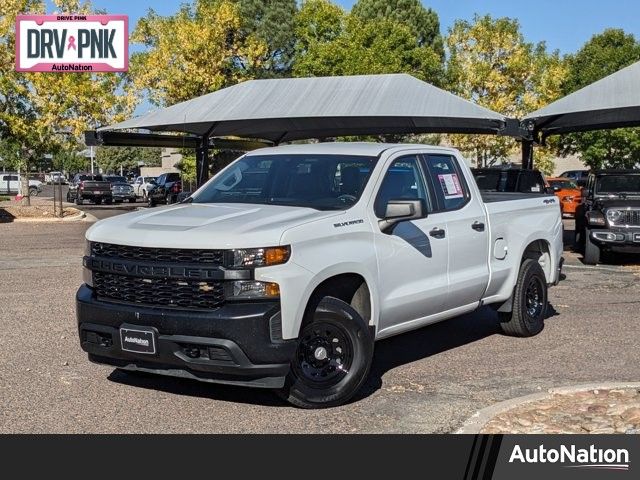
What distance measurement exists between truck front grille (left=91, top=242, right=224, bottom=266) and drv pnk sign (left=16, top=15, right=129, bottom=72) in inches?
1010

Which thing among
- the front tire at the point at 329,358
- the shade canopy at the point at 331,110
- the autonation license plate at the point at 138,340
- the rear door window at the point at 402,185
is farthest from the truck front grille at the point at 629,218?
the autonation license plate at the point at 138,340

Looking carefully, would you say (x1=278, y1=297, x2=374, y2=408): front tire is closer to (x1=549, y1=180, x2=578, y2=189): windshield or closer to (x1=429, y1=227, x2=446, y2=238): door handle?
(x1=429, y1=227, x2=446, y2=238): door handle

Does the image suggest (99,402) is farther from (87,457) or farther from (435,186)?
(435,186)

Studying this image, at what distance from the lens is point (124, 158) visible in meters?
115

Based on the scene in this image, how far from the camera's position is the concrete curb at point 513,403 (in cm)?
561

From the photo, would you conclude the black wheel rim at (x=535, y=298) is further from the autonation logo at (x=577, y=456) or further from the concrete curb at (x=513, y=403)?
the autonation logo at (x=577, y=456)

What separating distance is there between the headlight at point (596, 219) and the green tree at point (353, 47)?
28730 mm

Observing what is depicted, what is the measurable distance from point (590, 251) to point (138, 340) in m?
11.1

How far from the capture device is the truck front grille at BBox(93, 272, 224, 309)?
19.0 feet

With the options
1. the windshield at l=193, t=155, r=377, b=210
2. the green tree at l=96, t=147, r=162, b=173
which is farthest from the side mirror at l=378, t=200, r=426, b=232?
the green tree at l=96, t=147, r=162, b=173

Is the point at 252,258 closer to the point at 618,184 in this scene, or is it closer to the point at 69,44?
the point at 618,184

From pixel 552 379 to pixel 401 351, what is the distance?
63.5 inches

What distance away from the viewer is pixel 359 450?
204 inches

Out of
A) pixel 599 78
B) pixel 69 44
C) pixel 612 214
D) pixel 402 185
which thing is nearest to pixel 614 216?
pixel 612 214
